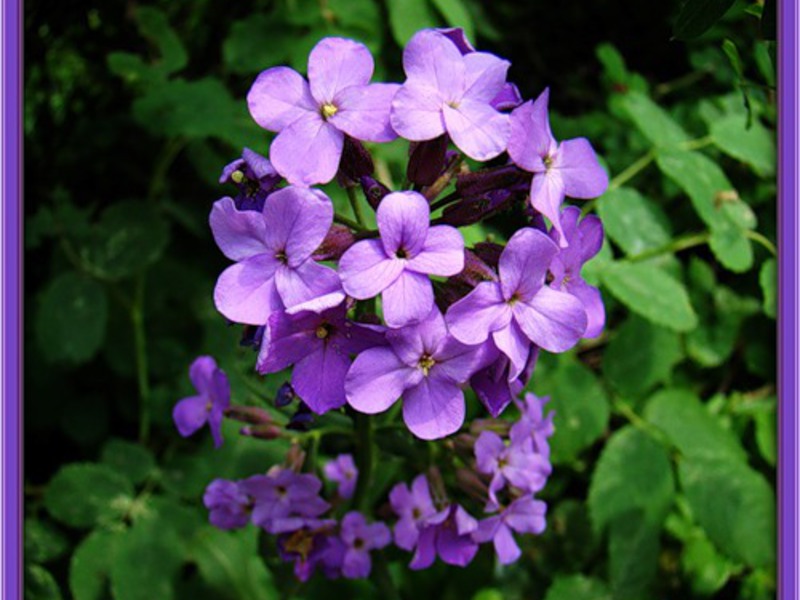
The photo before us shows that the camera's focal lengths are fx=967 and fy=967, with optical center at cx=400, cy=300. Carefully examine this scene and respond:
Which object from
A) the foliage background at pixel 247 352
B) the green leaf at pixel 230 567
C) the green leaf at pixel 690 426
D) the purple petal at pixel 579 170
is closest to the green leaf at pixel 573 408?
the foliage background at pixel 247 352

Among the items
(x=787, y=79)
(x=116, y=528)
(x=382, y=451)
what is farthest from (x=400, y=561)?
(x=787, y=79)

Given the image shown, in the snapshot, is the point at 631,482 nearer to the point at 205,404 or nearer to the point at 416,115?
the point at 205,404

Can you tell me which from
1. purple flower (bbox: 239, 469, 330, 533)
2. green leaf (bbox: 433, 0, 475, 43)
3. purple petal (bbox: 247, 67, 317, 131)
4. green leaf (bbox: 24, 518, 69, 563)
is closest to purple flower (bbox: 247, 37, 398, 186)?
purple petal (bbox: 247, 67, 317, 131)

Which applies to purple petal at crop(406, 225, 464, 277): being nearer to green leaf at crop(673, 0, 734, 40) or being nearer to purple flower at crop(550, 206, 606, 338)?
purple flower at crop(550, 206, 606, 338)

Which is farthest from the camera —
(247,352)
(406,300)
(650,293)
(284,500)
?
(247,352)

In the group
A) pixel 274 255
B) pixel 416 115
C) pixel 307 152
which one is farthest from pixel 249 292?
pixel 416 115

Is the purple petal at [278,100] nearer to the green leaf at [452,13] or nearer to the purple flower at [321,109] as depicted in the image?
the purple flower at [321,109]

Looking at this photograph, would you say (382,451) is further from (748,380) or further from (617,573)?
(748,380)
